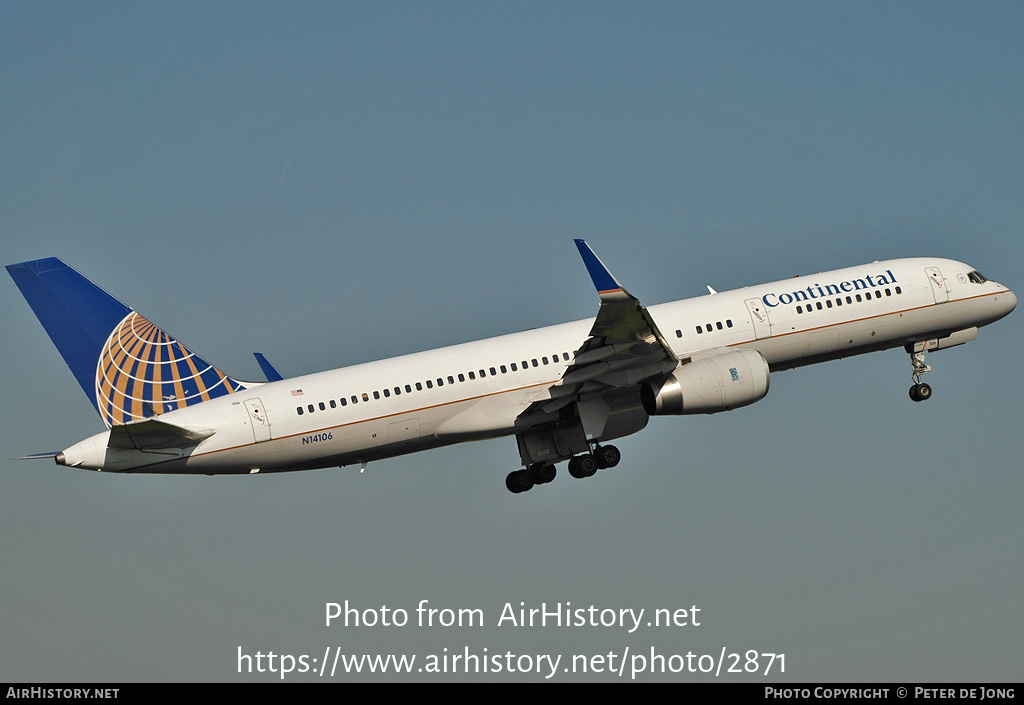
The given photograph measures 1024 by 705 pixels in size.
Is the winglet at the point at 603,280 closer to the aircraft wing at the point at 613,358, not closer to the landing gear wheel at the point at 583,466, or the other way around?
the aircraft wing at the point at 613,358

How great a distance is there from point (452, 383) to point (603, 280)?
6484mm

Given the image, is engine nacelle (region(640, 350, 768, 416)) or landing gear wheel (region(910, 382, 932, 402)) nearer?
engine nacelle (region(640, 350, 768, 416))

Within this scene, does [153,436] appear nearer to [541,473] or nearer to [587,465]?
[541,473]

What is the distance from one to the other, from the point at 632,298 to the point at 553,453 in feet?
29.6

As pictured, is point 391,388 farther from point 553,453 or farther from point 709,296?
point 709,296

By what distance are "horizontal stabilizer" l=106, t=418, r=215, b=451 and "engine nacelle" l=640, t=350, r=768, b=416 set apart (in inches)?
550

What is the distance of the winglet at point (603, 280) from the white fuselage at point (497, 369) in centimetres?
522

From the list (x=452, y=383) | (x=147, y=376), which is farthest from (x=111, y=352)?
(x=452, y=383)

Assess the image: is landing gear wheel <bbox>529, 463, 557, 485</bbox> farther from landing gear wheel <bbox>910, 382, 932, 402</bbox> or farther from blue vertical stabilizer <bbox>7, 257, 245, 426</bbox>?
landing gear wheel <bbox>910, 382, 932, 402</bbox>

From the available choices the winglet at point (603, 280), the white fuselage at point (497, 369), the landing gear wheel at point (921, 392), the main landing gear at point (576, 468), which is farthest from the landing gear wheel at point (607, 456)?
the landing gear wheel at point (921, 392)

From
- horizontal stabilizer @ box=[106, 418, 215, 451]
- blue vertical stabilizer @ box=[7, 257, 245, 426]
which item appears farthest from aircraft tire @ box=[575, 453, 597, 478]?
horizontal stabilizer @ box=[106, 418, 215, 451]

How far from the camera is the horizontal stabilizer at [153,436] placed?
1507 inches

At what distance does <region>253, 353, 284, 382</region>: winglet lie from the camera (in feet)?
147

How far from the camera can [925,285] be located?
1898 inches
